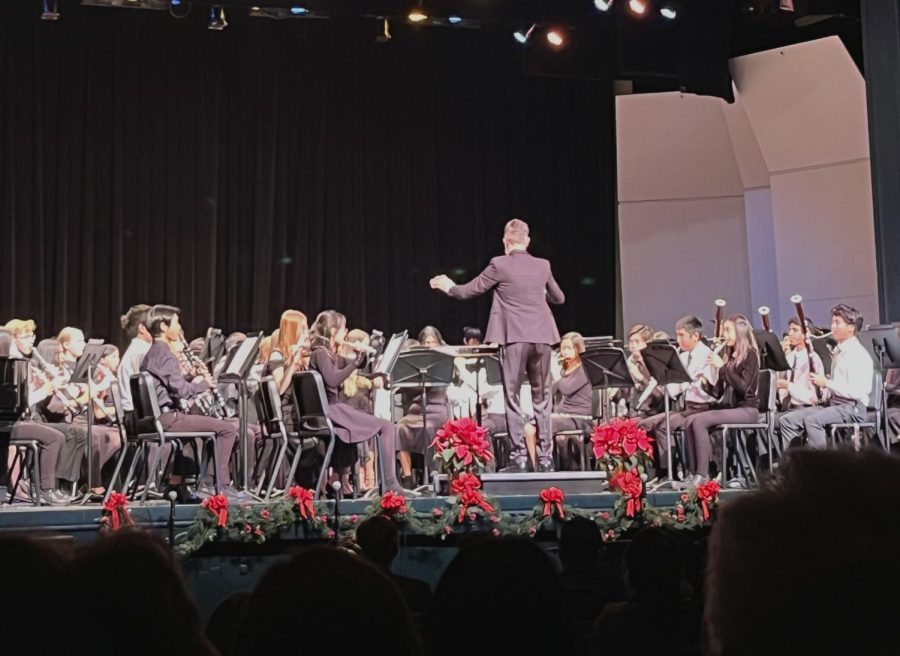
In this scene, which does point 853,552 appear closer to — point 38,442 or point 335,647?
point 335,647

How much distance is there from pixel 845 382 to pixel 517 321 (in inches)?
90.4

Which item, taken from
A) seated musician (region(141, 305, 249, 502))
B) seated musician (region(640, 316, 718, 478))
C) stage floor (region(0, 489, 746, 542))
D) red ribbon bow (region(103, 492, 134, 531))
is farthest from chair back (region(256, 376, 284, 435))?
seated musician (region(640, 316, 718, 478))

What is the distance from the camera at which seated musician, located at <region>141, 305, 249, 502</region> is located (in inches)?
277

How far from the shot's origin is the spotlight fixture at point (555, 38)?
436 inches

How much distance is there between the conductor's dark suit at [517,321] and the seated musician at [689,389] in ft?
3.84

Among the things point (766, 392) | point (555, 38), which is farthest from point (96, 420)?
point (555, 38)

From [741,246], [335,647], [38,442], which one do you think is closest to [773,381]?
[38,442]

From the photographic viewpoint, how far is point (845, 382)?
26.4ft

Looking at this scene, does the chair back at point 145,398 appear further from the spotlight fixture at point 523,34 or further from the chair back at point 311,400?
the spotlight fixture at point 523,34

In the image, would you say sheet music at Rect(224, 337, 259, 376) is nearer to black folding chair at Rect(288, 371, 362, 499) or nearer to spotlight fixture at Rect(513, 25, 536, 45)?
black folding chair at Rect(288, 371, 362, 499)

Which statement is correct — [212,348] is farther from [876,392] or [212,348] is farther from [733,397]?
[876,392]

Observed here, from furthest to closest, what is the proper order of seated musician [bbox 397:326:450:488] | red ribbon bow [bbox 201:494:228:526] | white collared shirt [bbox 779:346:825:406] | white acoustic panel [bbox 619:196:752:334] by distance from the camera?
white acoustic panel [bbox 619:196:752:334], seated musician [bbox 397:326:450:488], white collared shirt [bbox 779:346:825:406], red ribbon bow [bbox 201:494:228:526]

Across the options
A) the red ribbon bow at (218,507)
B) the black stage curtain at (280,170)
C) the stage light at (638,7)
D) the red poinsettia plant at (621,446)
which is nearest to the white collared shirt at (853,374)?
the red poinsettia plant at (621,446)

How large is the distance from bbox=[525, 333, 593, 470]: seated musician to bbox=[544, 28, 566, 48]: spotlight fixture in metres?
3.06
